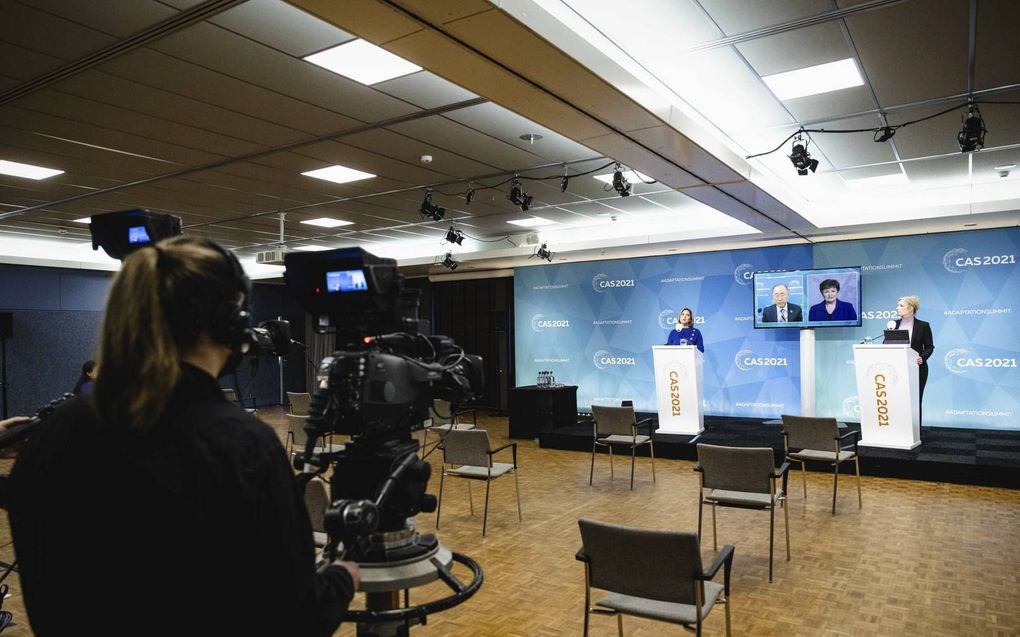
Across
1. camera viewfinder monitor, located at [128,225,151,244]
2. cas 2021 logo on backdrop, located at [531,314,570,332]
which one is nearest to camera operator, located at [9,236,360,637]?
camera viewfinder monitor, located at [128,225,151,244]

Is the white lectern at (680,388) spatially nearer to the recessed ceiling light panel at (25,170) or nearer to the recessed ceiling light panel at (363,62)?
the recessed ceiling light panel at (363,62)

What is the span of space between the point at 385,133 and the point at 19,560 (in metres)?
4.44

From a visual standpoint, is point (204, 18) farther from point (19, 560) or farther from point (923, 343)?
point (923, 343)

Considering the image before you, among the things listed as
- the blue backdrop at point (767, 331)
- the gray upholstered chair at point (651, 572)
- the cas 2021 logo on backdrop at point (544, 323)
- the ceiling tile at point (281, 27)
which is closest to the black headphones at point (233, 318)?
the gray upholstered chair at point (651, 572)

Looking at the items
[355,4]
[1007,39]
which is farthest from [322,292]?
[1007,39]

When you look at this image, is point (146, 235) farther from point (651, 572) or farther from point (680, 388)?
point (680, 388)

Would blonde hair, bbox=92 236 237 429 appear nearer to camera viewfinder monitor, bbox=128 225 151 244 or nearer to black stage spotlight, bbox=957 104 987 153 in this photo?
camera viewfinder monitor, bbox=128 225 151 244

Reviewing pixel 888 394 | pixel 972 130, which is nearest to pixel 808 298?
pixel 888 394

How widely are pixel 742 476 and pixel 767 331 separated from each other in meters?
5.98

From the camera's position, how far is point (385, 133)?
516 centimetres

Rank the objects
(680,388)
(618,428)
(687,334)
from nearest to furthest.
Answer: (618,428)
(680,388)
(687,334)

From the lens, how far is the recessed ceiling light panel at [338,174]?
6.21m

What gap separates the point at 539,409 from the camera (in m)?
9.75

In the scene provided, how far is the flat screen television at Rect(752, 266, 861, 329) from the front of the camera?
880cm
